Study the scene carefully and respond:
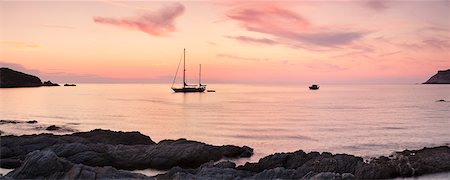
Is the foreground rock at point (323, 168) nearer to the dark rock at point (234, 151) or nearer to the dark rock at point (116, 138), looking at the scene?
the dark rock at point (234, 151)

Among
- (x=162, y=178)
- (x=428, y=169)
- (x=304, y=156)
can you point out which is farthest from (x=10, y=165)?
(x=428, y=169)

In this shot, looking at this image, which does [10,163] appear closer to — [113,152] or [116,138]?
[113,152]

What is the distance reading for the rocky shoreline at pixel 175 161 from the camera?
862 inches

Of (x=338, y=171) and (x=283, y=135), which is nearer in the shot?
(x=338, y=171)

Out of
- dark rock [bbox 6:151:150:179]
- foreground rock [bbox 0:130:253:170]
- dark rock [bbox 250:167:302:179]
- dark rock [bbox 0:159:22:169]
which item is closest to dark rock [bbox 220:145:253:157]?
foreground rock [bbox 0:130:253:170]

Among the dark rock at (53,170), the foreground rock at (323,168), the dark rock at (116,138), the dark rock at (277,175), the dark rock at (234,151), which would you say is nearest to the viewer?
the dark rock at (53,170)

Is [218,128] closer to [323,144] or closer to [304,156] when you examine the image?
[323,144]

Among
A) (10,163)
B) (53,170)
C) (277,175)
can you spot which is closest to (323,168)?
(277,175)

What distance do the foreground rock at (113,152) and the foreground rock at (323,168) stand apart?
592 cm

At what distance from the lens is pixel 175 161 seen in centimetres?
3081

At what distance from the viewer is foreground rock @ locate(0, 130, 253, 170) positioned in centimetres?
2930

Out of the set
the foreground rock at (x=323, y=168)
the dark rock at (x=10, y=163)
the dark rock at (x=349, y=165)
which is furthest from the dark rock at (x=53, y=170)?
the dark rock at (x=349, y=165)

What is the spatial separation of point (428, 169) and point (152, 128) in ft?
131

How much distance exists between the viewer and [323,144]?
45281 millimetres
